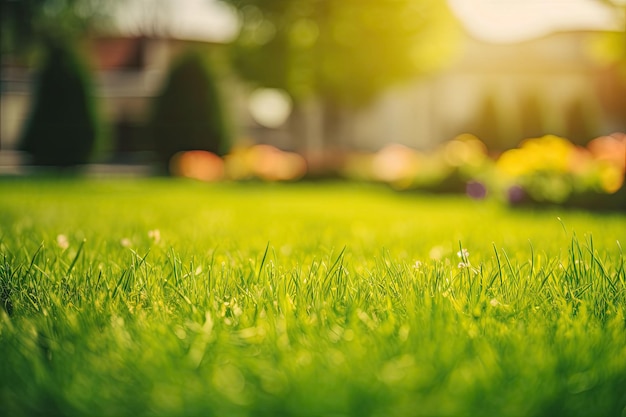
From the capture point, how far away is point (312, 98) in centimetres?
2916

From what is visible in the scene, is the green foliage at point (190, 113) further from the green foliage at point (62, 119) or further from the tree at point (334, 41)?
the tree at point (334, 41)

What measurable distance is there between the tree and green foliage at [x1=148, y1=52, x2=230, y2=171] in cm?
533

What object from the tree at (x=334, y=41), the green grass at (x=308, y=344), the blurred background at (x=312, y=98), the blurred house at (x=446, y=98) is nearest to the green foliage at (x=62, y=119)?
the blurred background at (x=312, y=98)

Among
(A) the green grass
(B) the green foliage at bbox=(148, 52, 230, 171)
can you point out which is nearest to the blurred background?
(B) the green foliage at bbox=(148, 52, 230, 171)

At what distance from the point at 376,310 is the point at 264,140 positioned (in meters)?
36.1

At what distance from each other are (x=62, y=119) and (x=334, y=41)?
10866 mm

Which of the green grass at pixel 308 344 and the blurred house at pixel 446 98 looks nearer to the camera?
the green grass at pixel 308 344

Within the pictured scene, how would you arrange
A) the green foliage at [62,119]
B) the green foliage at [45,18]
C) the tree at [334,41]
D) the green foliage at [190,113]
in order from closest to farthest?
1. the green foliage at [62,119]
2. the green foliage at [190,113]
3. the green foliage at [45,18]
4. the tree at [334,41]

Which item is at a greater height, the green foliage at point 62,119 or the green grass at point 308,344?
the green grass at point 308,344

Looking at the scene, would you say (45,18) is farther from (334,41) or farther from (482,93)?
(482,93)

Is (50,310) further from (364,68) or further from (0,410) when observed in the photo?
(364,68)

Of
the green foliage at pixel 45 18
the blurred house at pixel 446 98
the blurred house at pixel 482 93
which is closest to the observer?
the green foliage at pixel 45 18

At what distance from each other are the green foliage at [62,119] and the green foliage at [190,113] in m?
2.13

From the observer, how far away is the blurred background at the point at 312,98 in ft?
45.8
